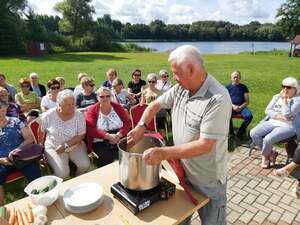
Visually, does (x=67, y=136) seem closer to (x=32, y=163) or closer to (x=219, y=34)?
(x=32, y=163)

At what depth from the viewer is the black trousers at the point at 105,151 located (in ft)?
14.8

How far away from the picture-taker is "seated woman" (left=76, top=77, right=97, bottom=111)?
20.3ft

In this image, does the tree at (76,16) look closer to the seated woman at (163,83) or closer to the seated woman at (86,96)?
the seated woman at (163,83)

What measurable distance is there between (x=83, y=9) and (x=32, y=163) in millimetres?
46871

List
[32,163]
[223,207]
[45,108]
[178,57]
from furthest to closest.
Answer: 1. [45,108]
2. [32,163]
3. [223,207]
4. [178,57]

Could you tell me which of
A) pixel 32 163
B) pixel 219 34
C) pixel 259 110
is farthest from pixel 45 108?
pixel 219 34

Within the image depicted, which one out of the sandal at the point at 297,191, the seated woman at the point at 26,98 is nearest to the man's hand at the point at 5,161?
the seated woman at the point at 26,98

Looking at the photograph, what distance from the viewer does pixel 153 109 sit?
2619 millimetres

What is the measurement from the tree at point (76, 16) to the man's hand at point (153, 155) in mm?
47064

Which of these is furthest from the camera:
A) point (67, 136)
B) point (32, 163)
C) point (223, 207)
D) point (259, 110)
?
point (259, 110)

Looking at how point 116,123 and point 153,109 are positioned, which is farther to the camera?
point 116,123

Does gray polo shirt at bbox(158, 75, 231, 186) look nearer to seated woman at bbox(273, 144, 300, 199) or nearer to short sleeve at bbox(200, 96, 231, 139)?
short sleeve at bbox(200, 96, 231, 139)

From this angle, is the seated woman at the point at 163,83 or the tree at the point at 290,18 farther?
the tree at the point at 290,18

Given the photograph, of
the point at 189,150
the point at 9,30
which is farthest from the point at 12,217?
the point at 9,30
